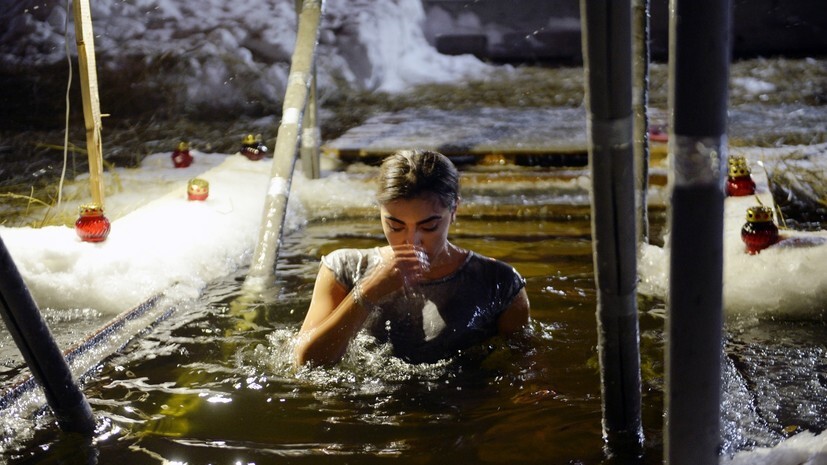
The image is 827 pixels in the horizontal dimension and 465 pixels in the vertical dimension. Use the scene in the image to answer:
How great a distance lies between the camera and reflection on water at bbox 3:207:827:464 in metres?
3.19

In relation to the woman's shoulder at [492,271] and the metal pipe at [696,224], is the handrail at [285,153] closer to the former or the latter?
the woman's shoulder at [492,271]

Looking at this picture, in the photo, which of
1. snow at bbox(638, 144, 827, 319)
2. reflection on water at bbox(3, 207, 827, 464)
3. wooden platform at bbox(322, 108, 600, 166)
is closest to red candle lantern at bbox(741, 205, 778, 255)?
snow at bbox(638, 144, 827, 319)

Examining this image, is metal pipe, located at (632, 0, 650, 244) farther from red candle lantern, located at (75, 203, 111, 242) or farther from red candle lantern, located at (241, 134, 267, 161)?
red candle lantern, located at (241, 134, 267, 161)

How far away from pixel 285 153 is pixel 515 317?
2.24 metres

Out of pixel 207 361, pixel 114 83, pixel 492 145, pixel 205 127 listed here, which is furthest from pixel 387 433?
pixel 114 83

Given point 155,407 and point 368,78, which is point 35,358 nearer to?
point 155,407

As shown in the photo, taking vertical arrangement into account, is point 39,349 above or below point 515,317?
above

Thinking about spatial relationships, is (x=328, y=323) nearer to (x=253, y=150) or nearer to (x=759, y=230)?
(x=759, y=230)

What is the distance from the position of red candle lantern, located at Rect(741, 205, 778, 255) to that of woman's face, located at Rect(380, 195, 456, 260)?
227cm

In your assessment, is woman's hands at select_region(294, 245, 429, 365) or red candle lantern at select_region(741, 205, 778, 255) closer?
woman's hands at select_region(294, 245, 429, 365)

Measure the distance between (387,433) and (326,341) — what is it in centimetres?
47

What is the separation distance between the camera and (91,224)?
17.4 feet

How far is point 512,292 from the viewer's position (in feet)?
13.0

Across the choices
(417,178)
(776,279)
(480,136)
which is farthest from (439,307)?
(480,136)
